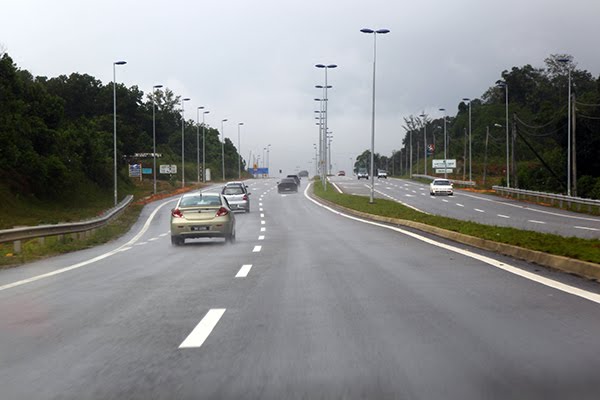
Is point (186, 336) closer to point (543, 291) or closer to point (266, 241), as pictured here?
point (543, 291)

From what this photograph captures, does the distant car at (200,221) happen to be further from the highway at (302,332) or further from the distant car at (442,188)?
the distant car at (442,188)

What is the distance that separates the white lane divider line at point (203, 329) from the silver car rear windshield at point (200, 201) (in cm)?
1398

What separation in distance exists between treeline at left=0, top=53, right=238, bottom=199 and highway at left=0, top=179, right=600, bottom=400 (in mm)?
43299

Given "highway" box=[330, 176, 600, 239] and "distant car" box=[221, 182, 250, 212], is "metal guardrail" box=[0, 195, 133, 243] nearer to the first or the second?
"distant car" box=[221, 182, 250, 212]

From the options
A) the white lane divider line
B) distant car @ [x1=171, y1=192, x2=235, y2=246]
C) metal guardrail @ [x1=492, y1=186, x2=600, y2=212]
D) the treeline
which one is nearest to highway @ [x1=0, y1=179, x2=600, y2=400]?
the white lane divider line

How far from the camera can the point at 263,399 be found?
198 inches

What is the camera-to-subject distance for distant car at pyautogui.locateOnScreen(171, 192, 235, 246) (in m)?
22.3

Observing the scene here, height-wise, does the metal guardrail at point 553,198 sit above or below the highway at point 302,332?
below

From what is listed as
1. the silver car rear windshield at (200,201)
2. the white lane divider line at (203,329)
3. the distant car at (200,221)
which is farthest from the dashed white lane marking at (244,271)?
the silver car rear windshield at (200,201)

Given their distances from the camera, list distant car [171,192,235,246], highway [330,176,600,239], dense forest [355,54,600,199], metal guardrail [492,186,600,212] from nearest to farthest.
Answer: distant car [171,192,235,246] → highway [330,176,600,239] → metal guardrail [492,186,600,212] → dense forest [355,54,600,199]

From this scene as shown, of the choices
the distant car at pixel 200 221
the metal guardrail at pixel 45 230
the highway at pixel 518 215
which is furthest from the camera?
the highway at pixel 518 215

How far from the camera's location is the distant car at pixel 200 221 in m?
22.3

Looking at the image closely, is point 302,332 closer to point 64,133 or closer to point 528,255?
point 528,255

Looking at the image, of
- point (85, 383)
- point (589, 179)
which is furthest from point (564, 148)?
point (85, 383)
